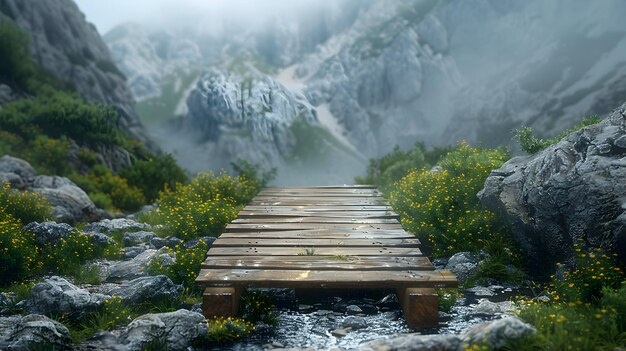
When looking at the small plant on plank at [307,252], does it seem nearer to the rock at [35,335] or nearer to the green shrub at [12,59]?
the rock at [35,335]

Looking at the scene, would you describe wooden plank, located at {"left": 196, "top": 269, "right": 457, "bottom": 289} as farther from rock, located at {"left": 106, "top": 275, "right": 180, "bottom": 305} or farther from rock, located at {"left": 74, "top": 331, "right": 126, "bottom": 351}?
rock, located at {"left": 74, "top": 331, "right": 126, "bottom": 351}

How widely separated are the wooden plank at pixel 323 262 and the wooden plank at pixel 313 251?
154 millimetres

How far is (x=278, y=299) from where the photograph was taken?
304 inches

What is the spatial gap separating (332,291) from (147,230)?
5.71 metres

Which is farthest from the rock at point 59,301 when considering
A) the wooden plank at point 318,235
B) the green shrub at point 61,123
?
the green shrub at point 61,123

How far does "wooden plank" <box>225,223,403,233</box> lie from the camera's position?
372 inches

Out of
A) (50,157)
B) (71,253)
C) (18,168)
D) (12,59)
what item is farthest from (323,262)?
(12,59)

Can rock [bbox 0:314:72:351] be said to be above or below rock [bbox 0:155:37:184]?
below

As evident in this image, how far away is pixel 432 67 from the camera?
9069 centimetres

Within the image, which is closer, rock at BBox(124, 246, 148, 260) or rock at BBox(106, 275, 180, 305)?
rock at BBox(106, 275, 180, 305)

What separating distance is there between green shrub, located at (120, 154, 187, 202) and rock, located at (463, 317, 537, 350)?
50.3 ft

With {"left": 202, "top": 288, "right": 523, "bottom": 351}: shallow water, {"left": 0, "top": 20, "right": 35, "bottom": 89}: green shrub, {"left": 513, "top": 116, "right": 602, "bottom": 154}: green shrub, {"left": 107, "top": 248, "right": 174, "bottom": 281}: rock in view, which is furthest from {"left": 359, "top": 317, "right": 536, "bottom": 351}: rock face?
{"left": 0, "top": 20, "right": 35, "bottom": 89}: green shrub

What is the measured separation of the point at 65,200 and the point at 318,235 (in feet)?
26.5

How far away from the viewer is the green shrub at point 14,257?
8.05 meters
